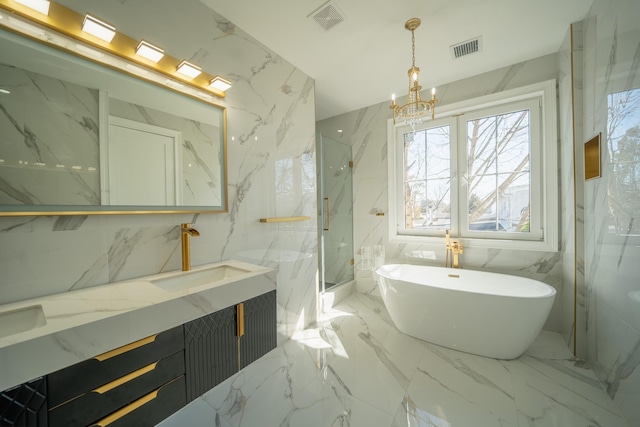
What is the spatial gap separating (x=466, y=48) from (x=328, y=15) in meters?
1.31

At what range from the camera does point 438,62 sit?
233 centimetres

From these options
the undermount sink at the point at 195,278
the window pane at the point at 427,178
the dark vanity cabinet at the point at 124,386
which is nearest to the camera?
the dark vanity cabinet at the point at 124,386

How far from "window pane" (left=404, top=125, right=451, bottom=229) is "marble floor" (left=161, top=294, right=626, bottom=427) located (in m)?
1.43

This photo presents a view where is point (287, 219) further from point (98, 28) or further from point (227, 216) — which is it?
point (98, 28)

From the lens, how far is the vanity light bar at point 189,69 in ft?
4.80

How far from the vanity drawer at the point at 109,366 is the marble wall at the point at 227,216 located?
1.81 ft

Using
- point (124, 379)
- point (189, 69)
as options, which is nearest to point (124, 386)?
point (124, 379)

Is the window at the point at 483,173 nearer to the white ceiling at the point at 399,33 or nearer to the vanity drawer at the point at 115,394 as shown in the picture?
the white ceiling at the point at 399,33

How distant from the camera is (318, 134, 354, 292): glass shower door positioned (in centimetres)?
324

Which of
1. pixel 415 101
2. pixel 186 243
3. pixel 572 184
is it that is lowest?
pixel 186 243

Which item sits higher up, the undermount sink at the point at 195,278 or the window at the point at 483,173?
the window at the point at 483,173

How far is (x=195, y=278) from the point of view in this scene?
149cm

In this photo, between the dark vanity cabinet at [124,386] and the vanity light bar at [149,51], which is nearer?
the dark vanity cabinet at [124,386]

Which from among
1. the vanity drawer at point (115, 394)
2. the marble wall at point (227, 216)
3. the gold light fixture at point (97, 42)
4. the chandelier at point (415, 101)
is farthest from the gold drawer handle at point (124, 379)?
the chandelier at point (415, 101)
